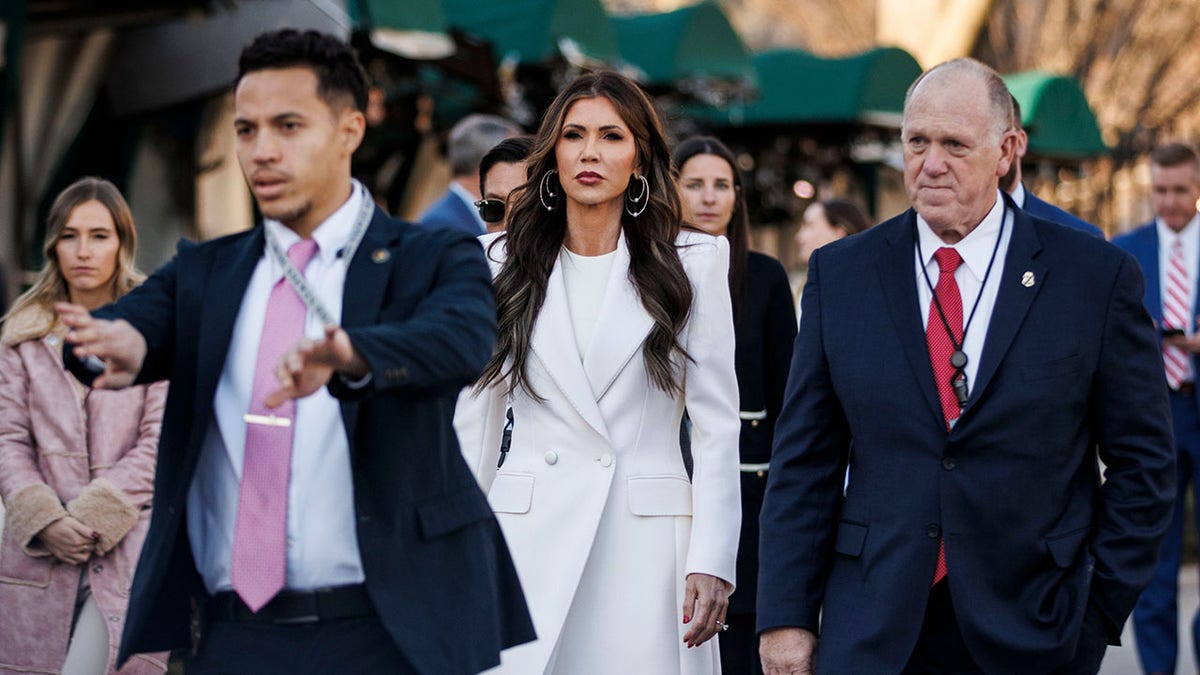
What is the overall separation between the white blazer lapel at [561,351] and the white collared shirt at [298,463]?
1.54 m

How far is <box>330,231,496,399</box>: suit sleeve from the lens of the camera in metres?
3.12

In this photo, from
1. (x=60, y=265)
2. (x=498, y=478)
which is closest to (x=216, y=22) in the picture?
(x=60, y=265)

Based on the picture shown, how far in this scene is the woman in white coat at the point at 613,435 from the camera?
16.2 feet

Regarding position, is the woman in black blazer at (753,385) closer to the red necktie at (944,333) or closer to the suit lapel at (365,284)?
the red necktie at (944,333)

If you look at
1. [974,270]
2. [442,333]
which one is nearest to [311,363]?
[442,333]

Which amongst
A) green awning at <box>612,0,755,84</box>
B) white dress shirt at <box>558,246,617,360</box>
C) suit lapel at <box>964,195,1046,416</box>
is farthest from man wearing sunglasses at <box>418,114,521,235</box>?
green awning at <box>612,0,755,84</box>

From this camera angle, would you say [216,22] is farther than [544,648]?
Yes

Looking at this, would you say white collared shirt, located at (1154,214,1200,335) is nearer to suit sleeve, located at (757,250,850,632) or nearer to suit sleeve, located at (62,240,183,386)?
suit sleeve, located at (757,250,850,632)

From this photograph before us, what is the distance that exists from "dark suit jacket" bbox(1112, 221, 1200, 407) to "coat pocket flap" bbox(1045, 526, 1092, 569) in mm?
4923

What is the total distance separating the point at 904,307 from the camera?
14.2 ft

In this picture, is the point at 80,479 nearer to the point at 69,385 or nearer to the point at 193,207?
the point at 69,385

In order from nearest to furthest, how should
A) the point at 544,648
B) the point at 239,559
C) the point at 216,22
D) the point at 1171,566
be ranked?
the point at 239,559
the point at 544,648
the point at 1171,566
the point at 216,22

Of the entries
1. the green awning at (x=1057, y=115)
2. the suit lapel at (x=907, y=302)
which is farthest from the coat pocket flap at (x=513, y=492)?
the green awning at (x=1057, y=115)

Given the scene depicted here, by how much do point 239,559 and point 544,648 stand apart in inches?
65.9
